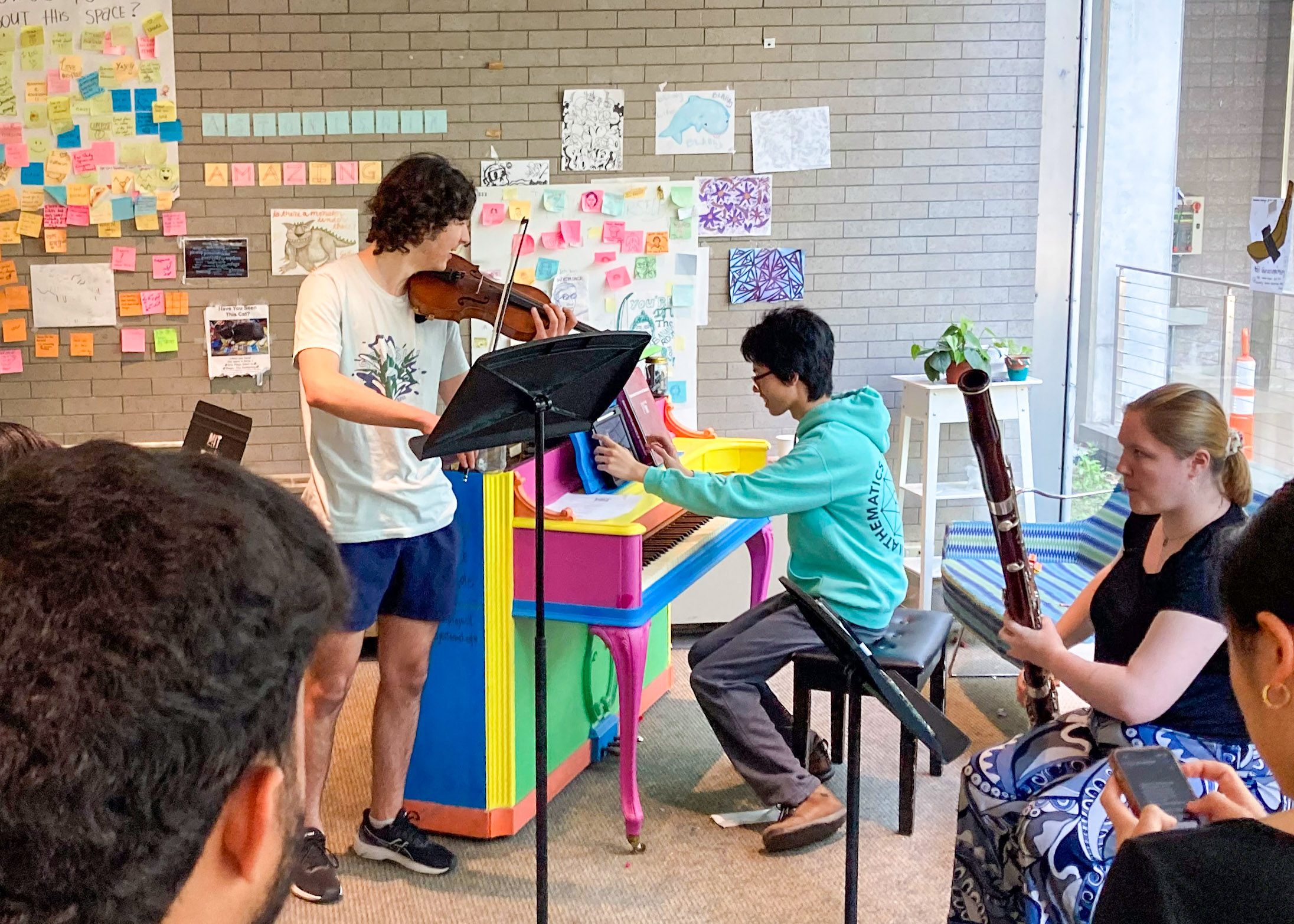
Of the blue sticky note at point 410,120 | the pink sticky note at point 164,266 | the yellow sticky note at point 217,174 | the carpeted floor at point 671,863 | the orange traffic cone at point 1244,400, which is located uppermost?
the blue sticky note at point 410,120

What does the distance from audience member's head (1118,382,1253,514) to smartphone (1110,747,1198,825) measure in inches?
28.2

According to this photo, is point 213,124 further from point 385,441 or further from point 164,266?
point 385,441

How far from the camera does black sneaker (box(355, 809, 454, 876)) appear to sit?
3.09 meters

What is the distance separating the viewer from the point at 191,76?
4.62 metres

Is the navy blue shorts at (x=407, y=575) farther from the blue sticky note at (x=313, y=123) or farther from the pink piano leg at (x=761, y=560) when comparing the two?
the blue sticky note at (x=313, y=123)

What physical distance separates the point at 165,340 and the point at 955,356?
283 cm

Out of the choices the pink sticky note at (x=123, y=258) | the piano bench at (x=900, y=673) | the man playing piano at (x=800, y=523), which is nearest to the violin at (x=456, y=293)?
the man playing piano at (x=800, y=523)

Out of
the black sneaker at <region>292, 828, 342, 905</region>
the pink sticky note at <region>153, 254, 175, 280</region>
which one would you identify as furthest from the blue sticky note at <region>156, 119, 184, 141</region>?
the black sneaker at <region>292, 828, 342, 905</region>

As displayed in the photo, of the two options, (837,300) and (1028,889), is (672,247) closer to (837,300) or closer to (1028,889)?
(837,300)

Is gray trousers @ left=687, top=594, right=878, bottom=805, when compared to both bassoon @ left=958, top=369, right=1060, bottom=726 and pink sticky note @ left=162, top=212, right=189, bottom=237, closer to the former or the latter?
bassoon @ left=958, top=369, right=1060, bottom=726

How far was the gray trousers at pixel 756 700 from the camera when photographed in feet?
10.5

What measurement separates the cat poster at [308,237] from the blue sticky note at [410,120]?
34 centimetres

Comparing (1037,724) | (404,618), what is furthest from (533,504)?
(1037,724)

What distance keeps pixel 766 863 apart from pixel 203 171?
3.13 metres
